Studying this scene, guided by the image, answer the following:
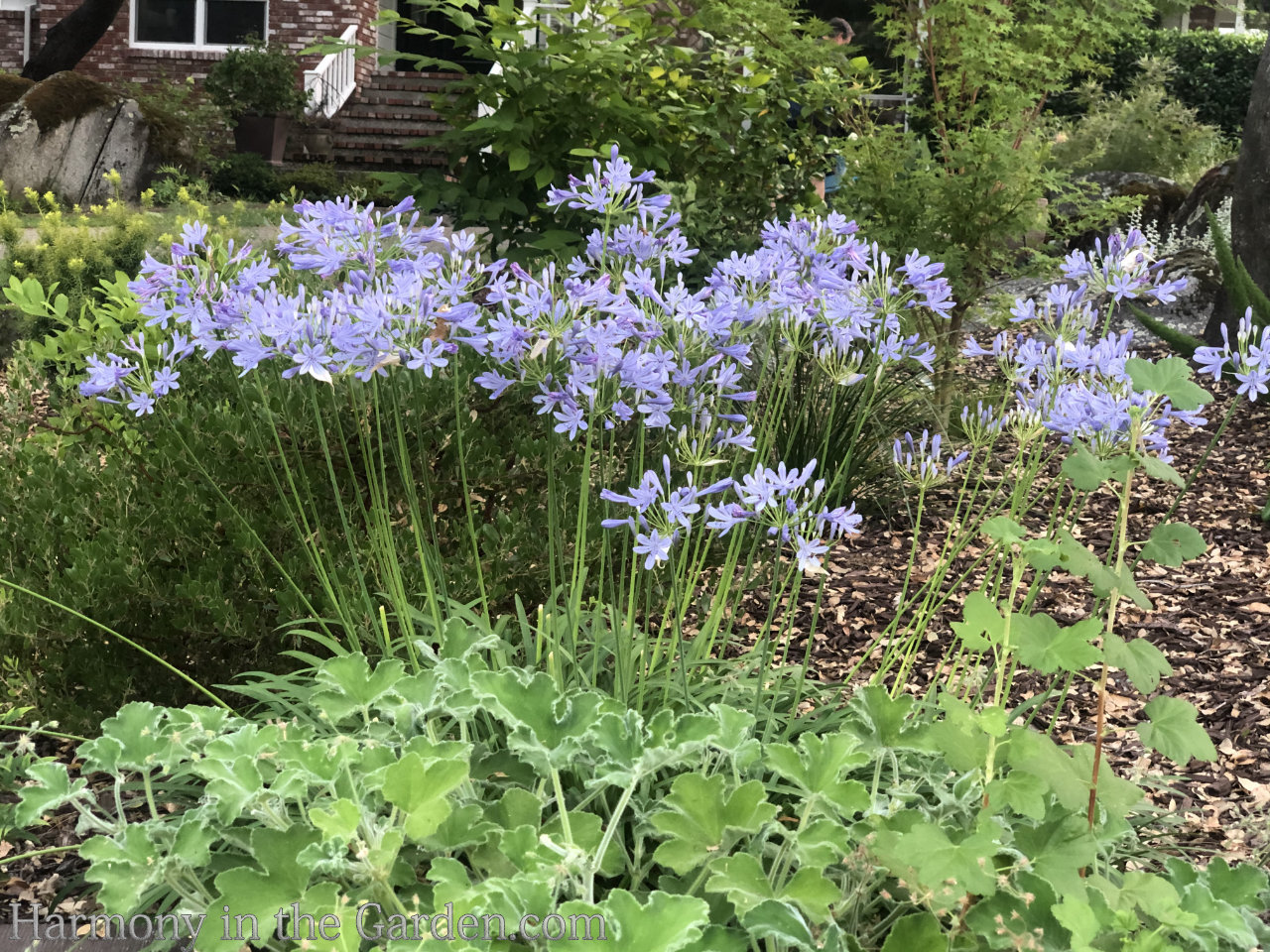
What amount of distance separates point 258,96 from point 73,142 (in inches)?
109

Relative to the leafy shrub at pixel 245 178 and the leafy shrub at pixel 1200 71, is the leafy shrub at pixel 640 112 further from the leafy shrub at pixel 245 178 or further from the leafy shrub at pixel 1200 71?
the leafy shrub at pixel 1200 71

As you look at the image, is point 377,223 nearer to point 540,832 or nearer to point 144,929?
point 540,832

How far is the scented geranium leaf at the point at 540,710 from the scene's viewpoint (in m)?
1.63

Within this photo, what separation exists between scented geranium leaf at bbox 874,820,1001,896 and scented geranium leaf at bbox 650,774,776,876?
0.17m

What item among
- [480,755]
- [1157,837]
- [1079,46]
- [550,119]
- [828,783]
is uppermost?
[1079,46]

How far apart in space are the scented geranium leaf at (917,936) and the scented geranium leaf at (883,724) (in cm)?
33

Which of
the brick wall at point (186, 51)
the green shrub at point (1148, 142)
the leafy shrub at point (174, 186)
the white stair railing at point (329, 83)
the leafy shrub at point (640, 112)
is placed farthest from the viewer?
the brick wall at point (186, 51)

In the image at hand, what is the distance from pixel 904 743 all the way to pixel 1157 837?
87 cm

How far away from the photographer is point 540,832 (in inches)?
63.2

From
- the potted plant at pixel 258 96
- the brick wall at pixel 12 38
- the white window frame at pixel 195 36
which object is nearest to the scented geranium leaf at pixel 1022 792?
the potted plant at pixel 258 96

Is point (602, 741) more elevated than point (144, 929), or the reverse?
point (602, 741)

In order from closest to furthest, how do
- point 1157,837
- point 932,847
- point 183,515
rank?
point 932,847, point 1157,837, point 183,515

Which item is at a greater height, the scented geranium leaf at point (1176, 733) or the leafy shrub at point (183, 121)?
the leafy shrub at point (183, 121)

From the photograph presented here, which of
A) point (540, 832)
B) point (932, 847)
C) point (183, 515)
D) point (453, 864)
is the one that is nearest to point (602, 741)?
point (540, 832)
